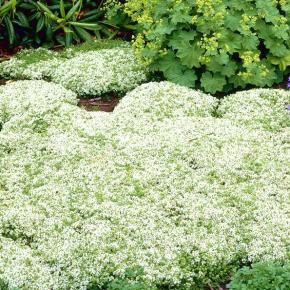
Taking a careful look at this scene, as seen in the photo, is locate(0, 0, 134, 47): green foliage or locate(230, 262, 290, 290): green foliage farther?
locate(0, 0, 134, 47): green foliage

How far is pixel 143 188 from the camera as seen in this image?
720 cm

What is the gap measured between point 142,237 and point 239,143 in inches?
87.1

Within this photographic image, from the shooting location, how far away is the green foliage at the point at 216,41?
9375 mm

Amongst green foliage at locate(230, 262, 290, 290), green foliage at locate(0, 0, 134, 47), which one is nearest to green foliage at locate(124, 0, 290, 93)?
green foliage at locate(0, 0, 134, 47)

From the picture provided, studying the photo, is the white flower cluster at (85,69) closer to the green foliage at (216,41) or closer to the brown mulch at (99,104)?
the brown mulch at (99,104)

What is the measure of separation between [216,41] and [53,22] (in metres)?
3.64

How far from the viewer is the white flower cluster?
10.1m

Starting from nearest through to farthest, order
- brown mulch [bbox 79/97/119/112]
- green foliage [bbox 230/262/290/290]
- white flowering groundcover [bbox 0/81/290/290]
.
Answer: green foliage [bbox 230/262/290/290] → white flowering groundcover [bbox 0/81/290/290] → brown mulch [bbox 79/97/119/112]

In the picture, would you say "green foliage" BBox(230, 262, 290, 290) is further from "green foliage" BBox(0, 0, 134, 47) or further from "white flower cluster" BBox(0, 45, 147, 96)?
"green foliage" BBox(0, 0, 134, 47)

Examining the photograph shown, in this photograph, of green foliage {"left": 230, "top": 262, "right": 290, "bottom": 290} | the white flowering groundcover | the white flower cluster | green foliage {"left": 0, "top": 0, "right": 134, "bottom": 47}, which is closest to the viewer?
green foliage {"left": 230, "top": 262, "right": 290, "bottom": 290}

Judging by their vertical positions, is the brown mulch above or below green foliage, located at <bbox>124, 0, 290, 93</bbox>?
below

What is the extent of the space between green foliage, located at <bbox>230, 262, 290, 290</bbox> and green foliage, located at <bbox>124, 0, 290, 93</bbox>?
4166mm

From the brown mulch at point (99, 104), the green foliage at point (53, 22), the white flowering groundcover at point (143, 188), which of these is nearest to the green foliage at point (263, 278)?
the white flowering groundcover at point (143, 188)

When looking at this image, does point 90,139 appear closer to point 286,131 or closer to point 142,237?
point 142,237
